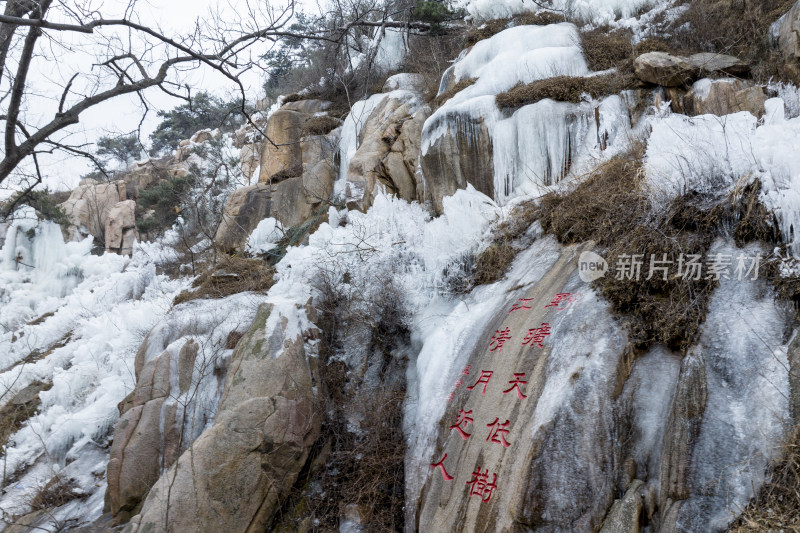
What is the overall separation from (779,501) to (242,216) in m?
11.2

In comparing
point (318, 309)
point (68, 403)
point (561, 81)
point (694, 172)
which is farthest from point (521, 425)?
point (68, 403)

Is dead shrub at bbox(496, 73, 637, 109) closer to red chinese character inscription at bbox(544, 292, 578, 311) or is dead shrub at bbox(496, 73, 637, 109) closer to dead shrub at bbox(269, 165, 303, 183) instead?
red chinese character inscription at bbox(544, 292, 578, 311)

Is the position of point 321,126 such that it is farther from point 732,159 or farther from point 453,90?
point 732,159

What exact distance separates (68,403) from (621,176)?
8482mm

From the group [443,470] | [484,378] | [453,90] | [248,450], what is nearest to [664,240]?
[484,378]

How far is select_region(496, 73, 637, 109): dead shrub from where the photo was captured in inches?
299

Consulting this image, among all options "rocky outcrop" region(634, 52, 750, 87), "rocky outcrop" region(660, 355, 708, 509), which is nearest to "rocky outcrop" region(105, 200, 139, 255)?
"rocky outcrop" region(634, 52, 750, 87)

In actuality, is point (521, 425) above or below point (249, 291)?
below

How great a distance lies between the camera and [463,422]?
176 inches

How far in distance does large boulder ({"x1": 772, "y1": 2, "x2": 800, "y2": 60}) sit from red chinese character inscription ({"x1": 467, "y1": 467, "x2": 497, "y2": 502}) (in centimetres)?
654

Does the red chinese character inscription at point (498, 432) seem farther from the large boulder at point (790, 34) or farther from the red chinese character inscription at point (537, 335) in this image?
the large boulder at point (790, 34)

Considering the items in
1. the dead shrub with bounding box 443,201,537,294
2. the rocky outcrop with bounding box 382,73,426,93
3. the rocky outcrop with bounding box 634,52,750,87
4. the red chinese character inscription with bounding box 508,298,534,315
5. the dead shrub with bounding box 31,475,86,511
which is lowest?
the dead shrub with bounding box 31,475,86,511

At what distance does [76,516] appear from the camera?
587 centimetres

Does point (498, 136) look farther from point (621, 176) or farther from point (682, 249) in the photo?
point (682, 249)
